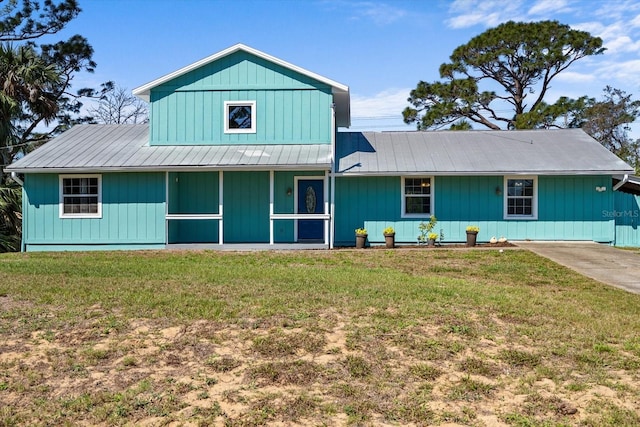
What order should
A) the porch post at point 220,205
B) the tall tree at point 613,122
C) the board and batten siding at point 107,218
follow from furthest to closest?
the tall tree at point 613,122 → the board and batten siding at point 107,218 → the porch post at point 220,205

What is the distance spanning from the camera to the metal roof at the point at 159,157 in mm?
15086

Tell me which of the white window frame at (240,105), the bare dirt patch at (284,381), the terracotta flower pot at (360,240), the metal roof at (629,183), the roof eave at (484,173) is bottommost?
the bare dirt patch at (284,381)

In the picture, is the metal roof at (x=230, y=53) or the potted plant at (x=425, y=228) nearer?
the potted plant at (x=425, y=228)

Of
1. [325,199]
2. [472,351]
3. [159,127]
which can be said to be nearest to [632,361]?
[472,351]

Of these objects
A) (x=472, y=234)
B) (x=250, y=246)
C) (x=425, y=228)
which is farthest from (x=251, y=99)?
(x=472, y=234)

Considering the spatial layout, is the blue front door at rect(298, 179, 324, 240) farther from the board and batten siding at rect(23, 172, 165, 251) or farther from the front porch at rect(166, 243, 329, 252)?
the board and batten siding at rect(23, 172, 165, 251)

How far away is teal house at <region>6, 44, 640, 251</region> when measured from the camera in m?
15.8

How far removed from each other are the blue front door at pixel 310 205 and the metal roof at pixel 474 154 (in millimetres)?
1040

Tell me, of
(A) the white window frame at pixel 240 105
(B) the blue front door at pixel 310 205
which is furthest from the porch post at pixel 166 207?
(B) the blue front door at pixel 310 205

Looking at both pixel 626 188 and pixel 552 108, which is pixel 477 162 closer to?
pixel 626 188

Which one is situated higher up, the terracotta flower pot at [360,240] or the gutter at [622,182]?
the gutter at [622,182]

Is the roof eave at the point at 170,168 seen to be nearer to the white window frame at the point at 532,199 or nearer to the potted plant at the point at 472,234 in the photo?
the potted plant at the point at 472,234

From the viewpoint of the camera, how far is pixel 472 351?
555cm

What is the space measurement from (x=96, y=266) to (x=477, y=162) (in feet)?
36.6
